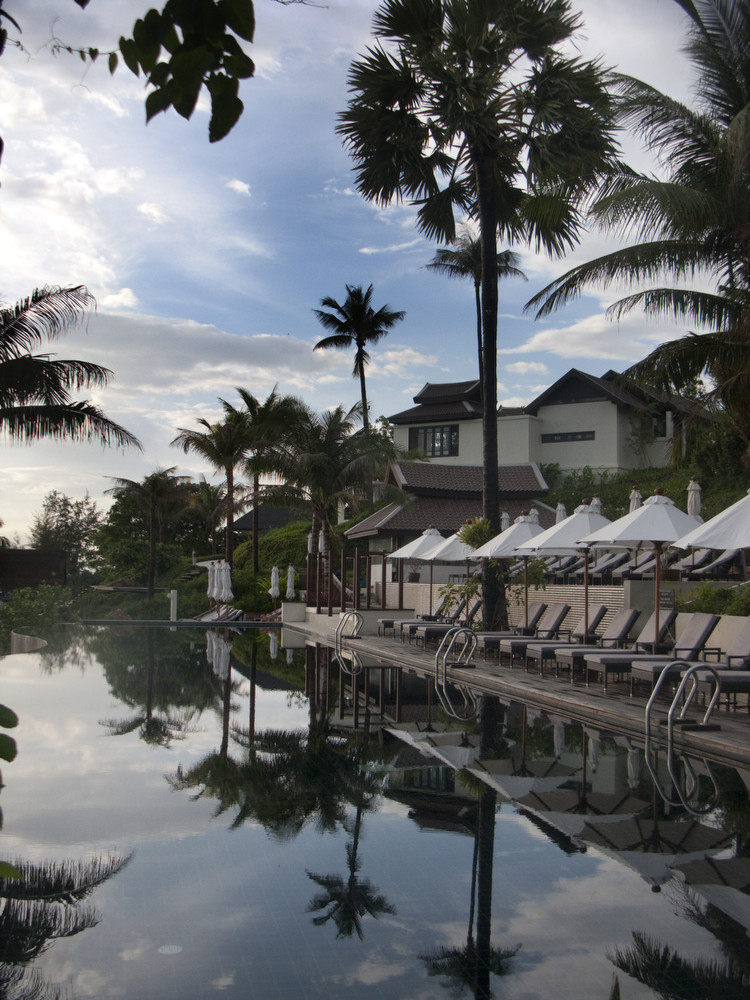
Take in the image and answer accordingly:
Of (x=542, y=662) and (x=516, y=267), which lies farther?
(x=516, y=267)

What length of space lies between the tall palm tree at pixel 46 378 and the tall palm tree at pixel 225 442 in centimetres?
2221

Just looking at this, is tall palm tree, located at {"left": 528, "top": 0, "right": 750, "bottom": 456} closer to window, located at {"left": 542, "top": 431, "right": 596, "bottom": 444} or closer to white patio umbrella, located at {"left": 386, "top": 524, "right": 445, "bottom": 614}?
white patio umbrella, located at {"left": 386, "top": 524, "right": 445, "bottom": 614}

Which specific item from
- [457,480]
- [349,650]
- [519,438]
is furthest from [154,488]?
[349,650]

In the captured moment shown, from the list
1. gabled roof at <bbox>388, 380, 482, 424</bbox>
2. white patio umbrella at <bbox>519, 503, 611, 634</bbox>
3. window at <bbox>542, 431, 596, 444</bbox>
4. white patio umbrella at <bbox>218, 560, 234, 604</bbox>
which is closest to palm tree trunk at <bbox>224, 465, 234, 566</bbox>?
white patio umbrella at <bbox>218, 560, 234, 604</bbox>

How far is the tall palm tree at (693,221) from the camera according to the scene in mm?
14742

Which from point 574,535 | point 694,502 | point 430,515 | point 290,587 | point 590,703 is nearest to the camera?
point 590,703

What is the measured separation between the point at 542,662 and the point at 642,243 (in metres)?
7.02

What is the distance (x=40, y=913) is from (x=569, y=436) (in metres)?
39.1

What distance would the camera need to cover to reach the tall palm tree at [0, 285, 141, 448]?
15000mm

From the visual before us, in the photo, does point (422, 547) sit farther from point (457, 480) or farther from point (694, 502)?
point (457, 480)

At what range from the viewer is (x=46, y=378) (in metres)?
15.0

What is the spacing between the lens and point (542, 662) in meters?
14.8

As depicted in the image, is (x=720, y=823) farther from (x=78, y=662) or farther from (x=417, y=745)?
(x=78, y=662)

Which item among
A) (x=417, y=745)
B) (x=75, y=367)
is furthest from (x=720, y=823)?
(x=75, y=367)
